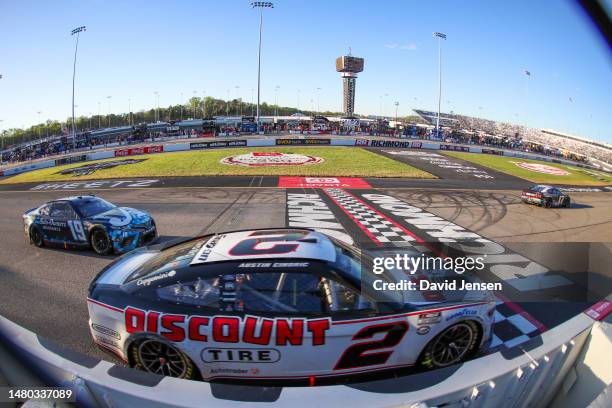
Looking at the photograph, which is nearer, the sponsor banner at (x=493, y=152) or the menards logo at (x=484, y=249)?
the menards logo at (x=484, y=249)

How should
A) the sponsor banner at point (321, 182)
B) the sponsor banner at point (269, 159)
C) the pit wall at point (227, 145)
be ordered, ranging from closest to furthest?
the sponsor banner at point (321, 182)
the sponsor banner at point (269, 159)
the pit wall at point (227, 145)

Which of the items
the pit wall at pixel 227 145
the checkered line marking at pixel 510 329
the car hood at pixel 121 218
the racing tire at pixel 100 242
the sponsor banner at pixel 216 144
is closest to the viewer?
the checkered line marking at pixel 510 329

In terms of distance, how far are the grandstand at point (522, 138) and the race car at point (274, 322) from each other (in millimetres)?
56733

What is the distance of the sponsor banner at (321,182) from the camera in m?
19.7

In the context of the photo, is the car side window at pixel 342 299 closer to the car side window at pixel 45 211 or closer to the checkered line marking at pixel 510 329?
the checkered line marking at pixel 510 329

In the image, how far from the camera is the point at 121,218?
8.59 m

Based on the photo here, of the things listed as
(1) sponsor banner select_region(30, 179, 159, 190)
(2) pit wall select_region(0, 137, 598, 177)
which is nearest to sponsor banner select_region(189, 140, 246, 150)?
(2) pit wall select_region(0, 137, 598, 177)

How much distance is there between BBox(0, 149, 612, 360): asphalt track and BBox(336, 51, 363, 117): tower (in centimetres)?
9838

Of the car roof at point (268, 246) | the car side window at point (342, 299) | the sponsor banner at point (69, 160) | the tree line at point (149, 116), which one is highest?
the tree line at point (149, 116)

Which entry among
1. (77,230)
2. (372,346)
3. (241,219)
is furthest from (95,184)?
(372,346)

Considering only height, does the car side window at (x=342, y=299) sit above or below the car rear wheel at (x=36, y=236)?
above

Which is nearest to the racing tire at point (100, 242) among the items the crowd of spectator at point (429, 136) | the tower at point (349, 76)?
the crowd of spectator at point (429, 136)

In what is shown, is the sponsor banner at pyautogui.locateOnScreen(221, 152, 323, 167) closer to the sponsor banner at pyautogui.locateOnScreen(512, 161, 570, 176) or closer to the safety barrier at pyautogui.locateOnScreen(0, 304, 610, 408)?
the sponsor banner at pyautogui.locateOnScreen(512, 161, 570, 176)

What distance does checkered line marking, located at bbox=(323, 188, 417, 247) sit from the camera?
31.4ft
